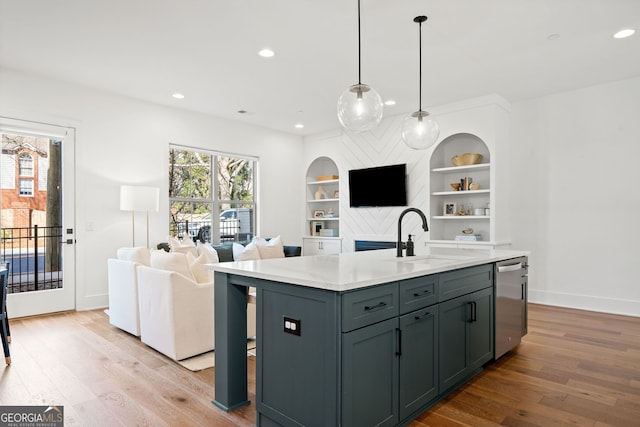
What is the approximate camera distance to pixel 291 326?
76.2 inches

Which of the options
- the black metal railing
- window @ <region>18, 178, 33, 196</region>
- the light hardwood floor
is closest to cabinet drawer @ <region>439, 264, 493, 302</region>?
the light hardwood floor

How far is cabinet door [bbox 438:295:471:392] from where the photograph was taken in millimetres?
2400

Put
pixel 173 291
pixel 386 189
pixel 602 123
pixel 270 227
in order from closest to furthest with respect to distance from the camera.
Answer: pixel 173 291, pixel 602 123, pixel 386 189, pixel 270 227

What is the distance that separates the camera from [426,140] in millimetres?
3451

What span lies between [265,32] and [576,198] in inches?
174

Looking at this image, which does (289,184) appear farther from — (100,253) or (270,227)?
(100,253)

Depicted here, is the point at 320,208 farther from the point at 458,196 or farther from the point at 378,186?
the point at 458,196

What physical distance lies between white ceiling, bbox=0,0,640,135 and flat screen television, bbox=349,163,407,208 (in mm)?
1313

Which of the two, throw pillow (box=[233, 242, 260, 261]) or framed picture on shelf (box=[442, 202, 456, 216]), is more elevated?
framed picture on shelf (box=[442, 202, 456, 216])

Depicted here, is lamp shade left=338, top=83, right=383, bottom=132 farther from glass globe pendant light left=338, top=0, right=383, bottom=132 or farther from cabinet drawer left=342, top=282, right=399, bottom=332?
cabinet drawer left=342, top=282, right=399, bottom=332

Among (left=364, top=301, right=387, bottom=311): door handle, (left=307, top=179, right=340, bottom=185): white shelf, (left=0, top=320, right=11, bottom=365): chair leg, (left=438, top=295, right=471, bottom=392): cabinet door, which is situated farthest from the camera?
(left=307, top=179, right=340, bottom=185): white shelf

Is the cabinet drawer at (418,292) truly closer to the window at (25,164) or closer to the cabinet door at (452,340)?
the cabinet door at (452,340)

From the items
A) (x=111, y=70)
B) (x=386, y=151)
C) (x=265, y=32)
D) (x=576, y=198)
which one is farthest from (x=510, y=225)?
(x=111, y=70)

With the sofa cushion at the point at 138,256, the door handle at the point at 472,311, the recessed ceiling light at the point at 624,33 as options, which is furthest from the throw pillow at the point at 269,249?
the recessed ceiling light at the point at 624,33
